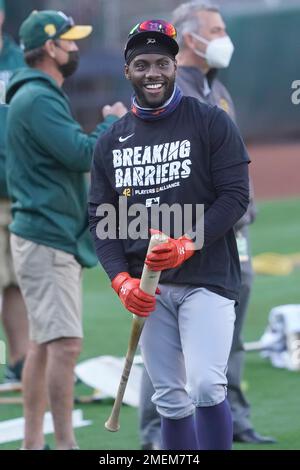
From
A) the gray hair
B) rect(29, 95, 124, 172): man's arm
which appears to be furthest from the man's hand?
the gray hair

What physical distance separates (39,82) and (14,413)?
6.73 ft

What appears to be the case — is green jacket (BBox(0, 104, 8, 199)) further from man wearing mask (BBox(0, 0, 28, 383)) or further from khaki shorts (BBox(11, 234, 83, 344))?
khaki shorts (BBox(11, 234, 83, 344))

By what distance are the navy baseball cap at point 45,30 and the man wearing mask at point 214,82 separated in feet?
1.86

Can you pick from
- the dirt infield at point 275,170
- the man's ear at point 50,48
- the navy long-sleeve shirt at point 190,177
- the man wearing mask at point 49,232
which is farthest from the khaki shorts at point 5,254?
the dirt infield at point 275,170

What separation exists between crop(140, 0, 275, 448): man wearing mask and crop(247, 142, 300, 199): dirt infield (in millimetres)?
12789

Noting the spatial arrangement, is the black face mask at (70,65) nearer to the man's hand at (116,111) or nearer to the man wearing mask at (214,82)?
the man's hand at (116,111)

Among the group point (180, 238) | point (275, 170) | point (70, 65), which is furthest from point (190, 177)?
point (275, 170)

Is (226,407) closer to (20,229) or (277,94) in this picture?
(20,229)

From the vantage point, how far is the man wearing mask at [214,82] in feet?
19.8

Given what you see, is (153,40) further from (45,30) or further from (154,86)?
(45,30)

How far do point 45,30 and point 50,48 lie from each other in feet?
0.31

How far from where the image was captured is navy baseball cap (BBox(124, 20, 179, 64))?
4691mm

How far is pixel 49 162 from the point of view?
5723 mm

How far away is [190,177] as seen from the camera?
463 centimetres
